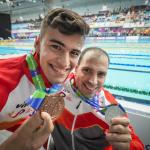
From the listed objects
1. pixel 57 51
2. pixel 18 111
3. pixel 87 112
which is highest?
pixel 57 51

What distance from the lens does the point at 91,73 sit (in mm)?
1194

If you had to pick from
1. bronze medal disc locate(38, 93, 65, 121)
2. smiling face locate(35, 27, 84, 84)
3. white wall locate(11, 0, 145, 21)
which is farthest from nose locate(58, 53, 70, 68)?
white wall locate(11, 0, 145, 21)

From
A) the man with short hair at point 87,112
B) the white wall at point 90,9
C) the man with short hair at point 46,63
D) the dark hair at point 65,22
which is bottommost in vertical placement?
the man with short hair at point 87,112

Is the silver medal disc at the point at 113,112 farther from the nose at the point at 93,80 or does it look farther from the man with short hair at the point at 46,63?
the man with short hair at the point at 46,63

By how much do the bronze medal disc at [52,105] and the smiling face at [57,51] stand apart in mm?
303

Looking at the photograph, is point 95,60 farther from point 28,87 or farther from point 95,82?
point 28,87

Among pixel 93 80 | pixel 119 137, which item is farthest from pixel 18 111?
pixel 119 137

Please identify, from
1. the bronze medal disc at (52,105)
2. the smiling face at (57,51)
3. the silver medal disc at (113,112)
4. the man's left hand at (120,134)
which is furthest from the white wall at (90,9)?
the bronze medal disc at (52,105)

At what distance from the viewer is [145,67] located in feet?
14.4

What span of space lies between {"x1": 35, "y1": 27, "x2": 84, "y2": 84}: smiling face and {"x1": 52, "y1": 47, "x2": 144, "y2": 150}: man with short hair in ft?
0.85

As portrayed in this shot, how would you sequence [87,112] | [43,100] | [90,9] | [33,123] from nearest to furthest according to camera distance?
1. [33,123]
2. [43,100]
3. [87,112]
4. [90,9]

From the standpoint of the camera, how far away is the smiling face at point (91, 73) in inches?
45.5

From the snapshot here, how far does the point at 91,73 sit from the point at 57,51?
459 mm

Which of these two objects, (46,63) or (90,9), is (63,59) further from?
(90,9)
